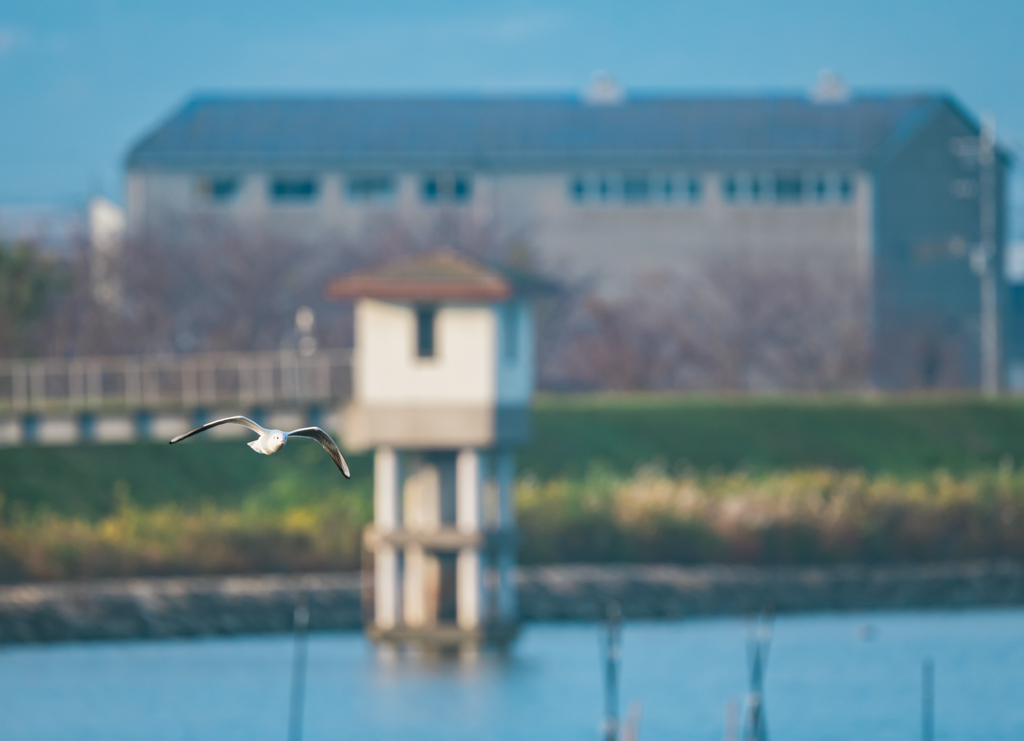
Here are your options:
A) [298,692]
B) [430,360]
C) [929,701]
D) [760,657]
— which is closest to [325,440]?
[298,692]

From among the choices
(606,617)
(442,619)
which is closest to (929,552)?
(606,617)

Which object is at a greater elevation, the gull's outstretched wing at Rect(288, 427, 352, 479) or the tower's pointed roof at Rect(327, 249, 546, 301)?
the gull's outstretched wing at Rect(288, 427, 352, 479)

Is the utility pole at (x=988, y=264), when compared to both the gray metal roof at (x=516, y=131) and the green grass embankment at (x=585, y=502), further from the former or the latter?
the green grass embankment at (x=585, y=502)

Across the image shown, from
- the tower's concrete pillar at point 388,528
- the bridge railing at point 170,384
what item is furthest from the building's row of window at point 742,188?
the tower's concrete pillar at point 388,528

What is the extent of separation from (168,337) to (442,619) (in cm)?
3568

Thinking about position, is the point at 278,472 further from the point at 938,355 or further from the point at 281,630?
the point at 938,355

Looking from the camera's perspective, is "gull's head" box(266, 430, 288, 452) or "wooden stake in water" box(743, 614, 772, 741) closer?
"gull's head" box(266, 430, 288, 452)

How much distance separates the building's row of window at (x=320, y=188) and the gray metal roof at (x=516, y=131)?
651 mm

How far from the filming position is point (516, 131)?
9625 centimetres

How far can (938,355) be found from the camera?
3430 inches

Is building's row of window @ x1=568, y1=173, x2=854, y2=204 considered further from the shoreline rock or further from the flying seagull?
Answer: the flying seagull

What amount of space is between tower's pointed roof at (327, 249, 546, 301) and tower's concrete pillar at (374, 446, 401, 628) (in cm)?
343

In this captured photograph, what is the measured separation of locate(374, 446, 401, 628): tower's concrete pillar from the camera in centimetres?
4481

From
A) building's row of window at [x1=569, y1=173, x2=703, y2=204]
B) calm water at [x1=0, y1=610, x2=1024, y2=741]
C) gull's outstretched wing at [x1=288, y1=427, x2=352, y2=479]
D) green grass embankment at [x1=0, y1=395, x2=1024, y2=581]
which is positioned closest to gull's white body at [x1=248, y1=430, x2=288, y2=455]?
gull's outstretched wing at [x1=288, y1=427, x2=352, y2=479]
